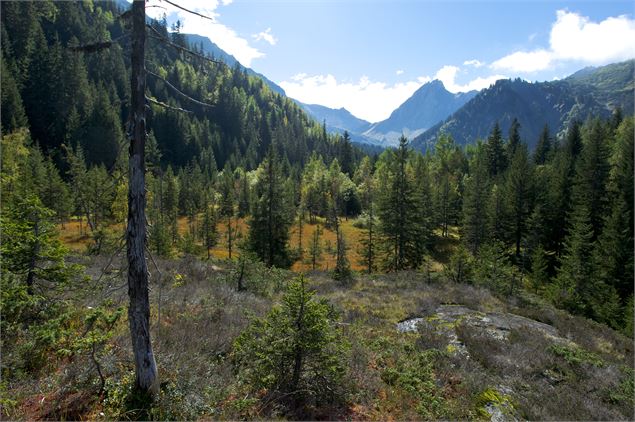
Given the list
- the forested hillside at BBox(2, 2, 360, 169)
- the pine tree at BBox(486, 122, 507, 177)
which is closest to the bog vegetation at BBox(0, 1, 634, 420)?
the pine tree at BBox(486, 122, 507, 177)

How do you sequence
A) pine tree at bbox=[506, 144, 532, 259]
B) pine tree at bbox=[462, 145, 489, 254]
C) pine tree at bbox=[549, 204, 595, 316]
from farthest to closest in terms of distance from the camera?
pine tree at bbox=[506, 144, 532, 259]
pine tree at bbox=[462, 145, 489, 254]
pine tree at bbox=[549, 204, 595, 316]

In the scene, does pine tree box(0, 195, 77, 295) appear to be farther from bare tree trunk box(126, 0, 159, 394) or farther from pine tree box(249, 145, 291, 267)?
pine tree box(249, 145, 291, 267)

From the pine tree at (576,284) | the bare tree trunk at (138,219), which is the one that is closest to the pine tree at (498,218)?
the pine tree at (576,284)

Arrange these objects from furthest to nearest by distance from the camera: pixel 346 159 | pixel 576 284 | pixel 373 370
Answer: pixel 346 159 → pixel 576 284 → pixel 373 370

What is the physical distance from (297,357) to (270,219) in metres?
25.4

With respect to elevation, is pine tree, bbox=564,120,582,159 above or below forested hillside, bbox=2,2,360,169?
below

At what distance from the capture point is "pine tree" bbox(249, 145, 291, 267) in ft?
107

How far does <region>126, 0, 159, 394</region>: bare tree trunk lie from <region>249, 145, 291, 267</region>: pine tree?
25.9m

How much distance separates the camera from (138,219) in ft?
20.3

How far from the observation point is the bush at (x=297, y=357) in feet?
24.2

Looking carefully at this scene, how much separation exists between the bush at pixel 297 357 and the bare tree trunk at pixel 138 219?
232 centimetres

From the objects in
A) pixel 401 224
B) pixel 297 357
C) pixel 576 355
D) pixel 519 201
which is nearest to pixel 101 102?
pixel 401 224

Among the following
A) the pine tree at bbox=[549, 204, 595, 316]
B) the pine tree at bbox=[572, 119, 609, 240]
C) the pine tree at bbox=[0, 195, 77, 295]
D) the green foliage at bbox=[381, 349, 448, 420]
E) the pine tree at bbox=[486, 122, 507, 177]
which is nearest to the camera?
the green foliage at bbox=[381, 349, 448, 420]

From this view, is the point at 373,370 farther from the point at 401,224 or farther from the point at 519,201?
the point at 519,201
